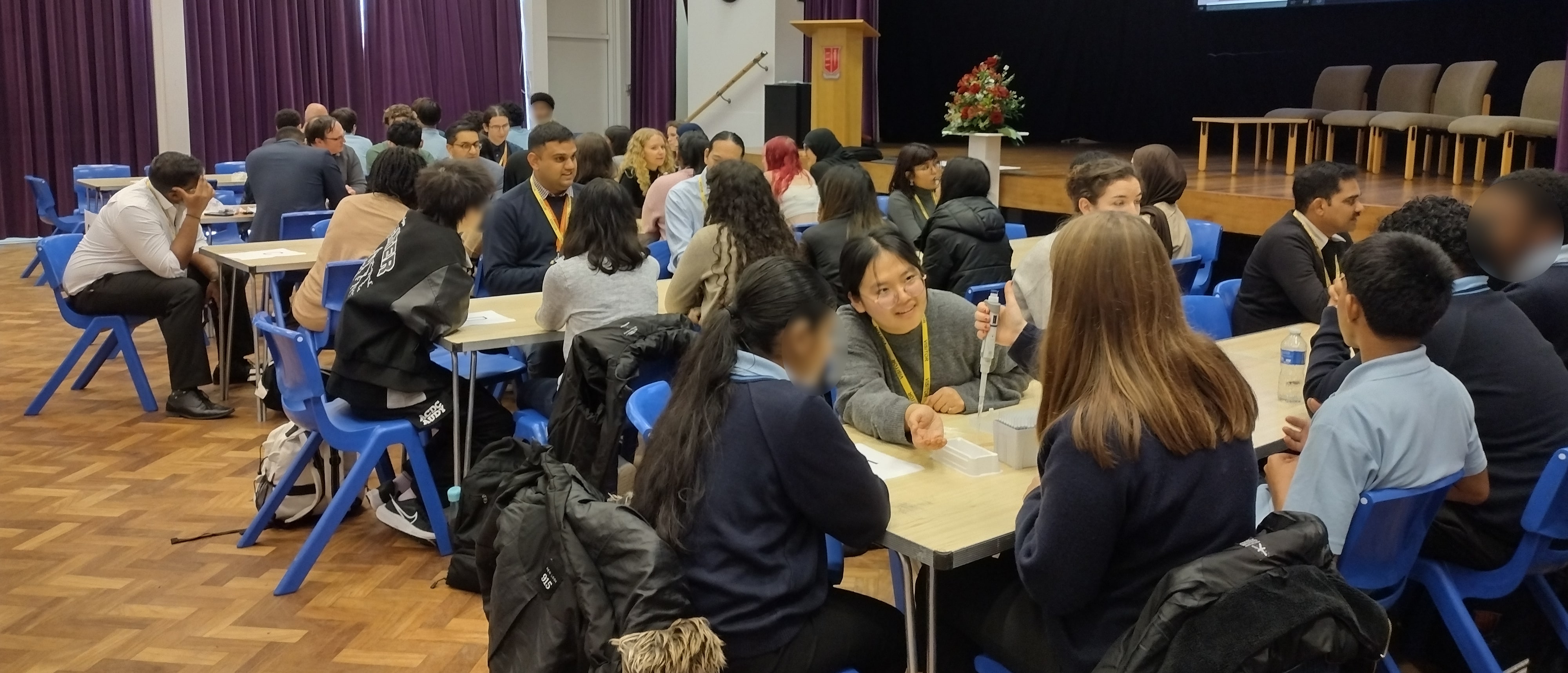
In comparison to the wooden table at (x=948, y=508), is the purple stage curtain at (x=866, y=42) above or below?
above

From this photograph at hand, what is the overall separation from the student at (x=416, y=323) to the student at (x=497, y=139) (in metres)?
4.77

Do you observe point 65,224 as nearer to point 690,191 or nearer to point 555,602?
point 690,191

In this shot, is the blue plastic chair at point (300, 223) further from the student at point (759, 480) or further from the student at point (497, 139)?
the student at point (759, 480)

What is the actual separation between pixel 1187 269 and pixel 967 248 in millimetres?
1014

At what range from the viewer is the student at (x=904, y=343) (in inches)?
111

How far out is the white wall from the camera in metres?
11.2

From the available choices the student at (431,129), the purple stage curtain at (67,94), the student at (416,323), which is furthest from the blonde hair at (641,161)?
the purple stage curtain at (67,94)

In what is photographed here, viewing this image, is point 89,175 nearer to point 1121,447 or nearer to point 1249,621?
point 1121,447

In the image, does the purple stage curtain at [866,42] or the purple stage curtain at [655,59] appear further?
the purple stage curtain at [655,59]

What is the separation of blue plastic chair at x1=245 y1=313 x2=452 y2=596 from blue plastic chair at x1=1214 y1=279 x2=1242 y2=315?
106 inches

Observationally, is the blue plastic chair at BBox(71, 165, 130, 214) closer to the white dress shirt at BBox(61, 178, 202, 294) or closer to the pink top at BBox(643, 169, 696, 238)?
the white dress shirt at BBox(61, 178, 202, 294)

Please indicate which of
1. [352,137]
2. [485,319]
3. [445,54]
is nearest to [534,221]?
[485,319]

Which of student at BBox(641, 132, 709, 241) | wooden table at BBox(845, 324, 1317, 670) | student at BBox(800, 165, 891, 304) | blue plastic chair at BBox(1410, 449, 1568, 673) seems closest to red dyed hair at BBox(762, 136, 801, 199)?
student at BBox(641, 132, 709, 241)

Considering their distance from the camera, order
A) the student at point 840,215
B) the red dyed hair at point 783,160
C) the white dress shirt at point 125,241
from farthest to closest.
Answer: the red dyed hair at point 783,160 → the white dress shirt at point 125,241 → the student at point 840,215
